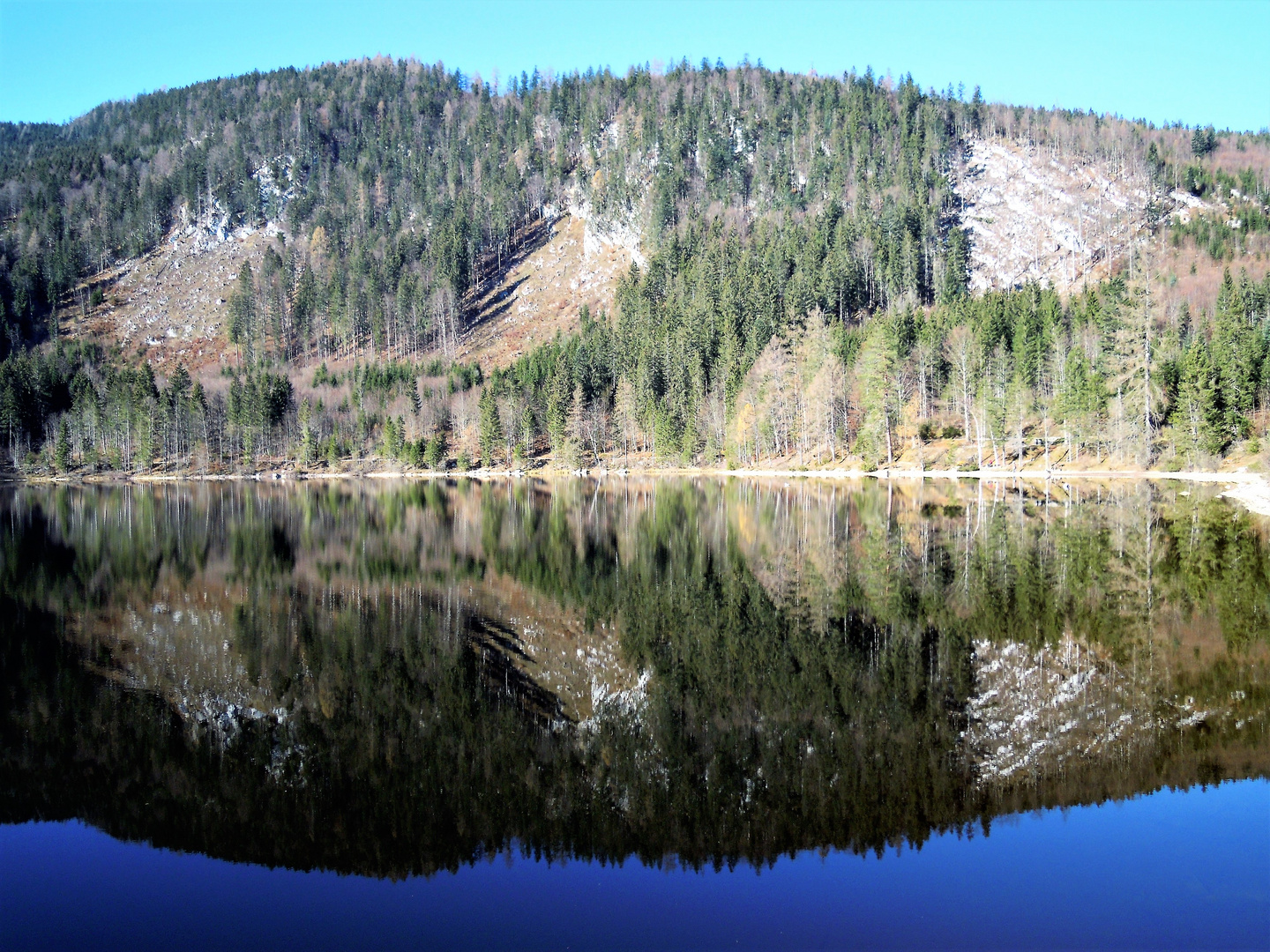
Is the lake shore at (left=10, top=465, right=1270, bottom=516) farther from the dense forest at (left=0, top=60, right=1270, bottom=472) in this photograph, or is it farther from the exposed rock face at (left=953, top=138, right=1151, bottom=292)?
the exposed rock face at (left=953, top=138, right=1151, bottom=292)

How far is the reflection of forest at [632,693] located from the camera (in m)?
10.6

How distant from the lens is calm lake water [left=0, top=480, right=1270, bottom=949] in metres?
8.66

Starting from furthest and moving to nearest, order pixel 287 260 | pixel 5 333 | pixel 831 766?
pixel 287 260
pixel 5 333
pixel 831 766

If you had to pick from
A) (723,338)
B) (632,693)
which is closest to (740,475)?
(723,338)

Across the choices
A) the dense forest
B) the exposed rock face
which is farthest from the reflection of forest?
the exposed rock face

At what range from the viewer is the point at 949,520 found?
3881 centimetres

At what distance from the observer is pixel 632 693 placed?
15047mm

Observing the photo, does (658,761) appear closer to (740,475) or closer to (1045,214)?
(740,475)

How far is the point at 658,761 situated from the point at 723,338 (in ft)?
326

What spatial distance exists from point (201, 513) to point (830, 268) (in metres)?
→ 92.3

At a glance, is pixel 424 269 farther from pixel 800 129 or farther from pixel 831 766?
pixel 831 766

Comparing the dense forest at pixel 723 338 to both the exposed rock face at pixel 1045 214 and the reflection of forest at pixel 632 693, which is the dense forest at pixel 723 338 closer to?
the exposed rock face at pixel 1045 214

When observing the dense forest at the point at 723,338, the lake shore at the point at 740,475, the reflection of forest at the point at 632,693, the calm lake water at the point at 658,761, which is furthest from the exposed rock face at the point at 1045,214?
the calm lake water at the point at 658,761

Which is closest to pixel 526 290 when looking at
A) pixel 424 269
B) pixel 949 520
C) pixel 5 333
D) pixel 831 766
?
pixel 424 269
